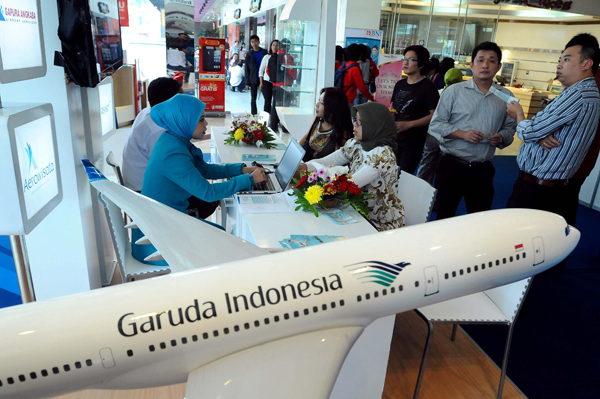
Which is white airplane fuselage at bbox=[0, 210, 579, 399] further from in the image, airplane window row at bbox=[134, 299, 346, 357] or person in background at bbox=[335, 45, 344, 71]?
person in background at bbox=[335, 45, 344, 71]

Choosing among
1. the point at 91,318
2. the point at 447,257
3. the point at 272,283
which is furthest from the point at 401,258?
the point at 91,318

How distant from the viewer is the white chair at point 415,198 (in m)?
2.82

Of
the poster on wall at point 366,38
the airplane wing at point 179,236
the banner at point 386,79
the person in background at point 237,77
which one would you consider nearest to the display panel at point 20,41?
the airplane wing at point 179,236

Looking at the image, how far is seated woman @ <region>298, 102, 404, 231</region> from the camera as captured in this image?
276 centimetres

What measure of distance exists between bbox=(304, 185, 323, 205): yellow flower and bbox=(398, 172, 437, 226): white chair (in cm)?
73

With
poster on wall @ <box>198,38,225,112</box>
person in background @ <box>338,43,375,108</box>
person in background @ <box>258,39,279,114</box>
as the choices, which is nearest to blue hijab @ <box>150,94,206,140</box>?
person in background @ <box>338,43,375,108</box>

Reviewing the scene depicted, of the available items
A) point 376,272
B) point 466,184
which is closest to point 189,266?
point 376,272

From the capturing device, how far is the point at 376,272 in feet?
4.99

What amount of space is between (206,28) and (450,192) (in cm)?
1916

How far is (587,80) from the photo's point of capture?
293 cm

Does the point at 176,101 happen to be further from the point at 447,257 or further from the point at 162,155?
the point at 447,257

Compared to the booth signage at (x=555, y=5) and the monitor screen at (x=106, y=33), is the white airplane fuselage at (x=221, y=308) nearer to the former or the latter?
the monitor screen at (x=106, y=33)

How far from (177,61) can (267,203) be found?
31.0 ft

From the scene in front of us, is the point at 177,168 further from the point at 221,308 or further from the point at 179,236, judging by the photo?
the point at 221,308
